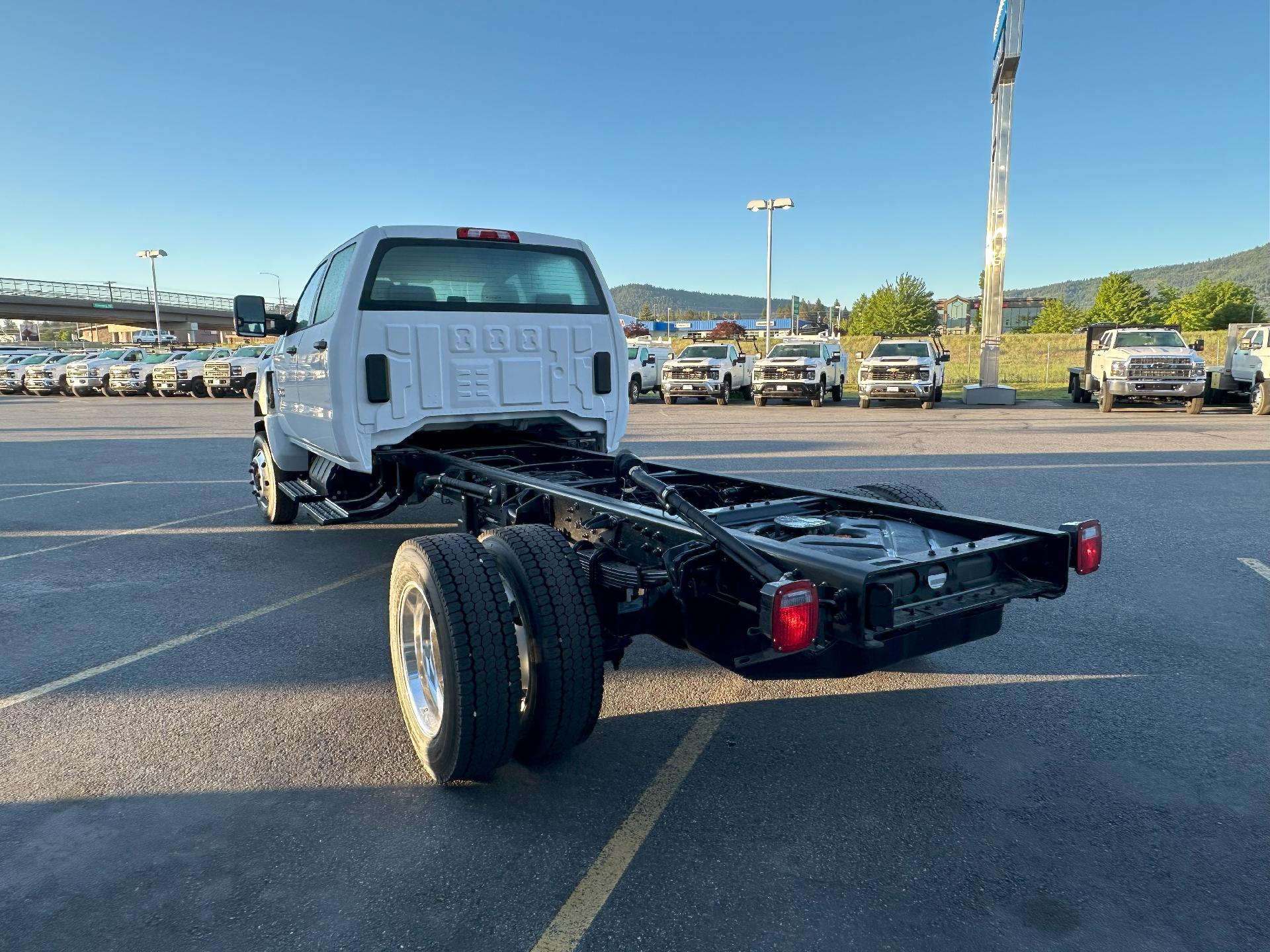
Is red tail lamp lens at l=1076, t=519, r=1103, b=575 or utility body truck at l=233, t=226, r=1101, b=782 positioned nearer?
utility body truck at l=233, t=226, r=1101, b=782

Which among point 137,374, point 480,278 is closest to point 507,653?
point 480,278

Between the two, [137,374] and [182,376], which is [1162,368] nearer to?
[182,376]

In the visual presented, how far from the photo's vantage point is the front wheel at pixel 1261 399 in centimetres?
1917

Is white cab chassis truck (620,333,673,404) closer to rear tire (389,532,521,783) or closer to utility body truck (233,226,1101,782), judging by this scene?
utility body truck (233,226,1101,782)

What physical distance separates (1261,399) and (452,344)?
20486mm

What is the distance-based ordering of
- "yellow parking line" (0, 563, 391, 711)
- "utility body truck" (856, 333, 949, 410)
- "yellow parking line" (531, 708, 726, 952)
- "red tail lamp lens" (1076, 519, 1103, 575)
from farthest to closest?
"utility body truck" (856, 333, 949, 410) < "yellow parking line" (0, 563, 391, 711) < "red tail lamp lens" (1076, 519, 1103, 575) < "yellow parking line" (531, 708, 726, 952)

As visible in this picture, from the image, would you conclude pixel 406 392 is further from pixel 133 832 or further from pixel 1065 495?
pixel 1065 495

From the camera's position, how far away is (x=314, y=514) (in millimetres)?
6277

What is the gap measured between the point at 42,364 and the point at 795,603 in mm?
41617

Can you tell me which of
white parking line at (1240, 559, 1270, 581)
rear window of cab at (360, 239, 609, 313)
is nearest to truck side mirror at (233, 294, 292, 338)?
rear window of cab at (360, 239, 609, 313)

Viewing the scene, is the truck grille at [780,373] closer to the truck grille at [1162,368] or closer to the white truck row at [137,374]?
the truck grille at [1162,368]

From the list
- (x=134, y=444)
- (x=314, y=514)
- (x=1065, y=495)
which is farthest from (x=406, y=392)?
(x=134, y=444)

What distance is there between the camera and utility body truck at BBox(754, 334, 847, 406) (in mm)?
23828

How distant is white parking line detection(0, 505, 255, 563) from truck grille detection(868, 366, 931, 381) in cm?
1759
